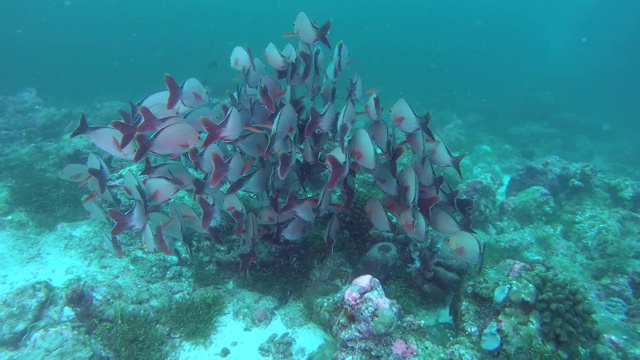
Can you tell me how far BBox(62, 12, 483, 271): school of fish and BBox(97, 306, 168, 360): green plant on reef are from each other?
1.04m

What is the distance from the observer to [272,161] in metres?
4.73

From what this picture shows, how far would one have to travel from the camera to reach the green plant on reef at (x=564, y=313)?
12.4 feet

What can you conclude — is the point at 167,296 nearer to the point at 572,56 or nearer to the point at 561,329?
the point at 561,329

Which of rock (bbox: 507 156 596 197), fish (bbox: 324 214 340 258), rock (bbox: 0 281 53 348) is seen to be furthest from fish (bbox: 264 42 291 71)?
rock (bbox: 507 156 596 197)

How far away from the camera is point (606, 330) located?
454cm

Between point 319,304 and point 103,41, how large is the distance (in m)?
62.7

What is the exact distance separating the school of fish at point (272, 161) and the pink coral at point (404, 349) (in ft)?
3.99

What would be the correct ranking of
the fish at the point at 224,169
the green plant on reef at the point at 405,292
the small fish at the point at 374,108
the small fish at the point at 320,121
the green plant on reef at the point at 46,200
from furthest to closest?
the green plant on reef at the point at 46,200
the green plant on reef at the point at 405,292
the small fish at the point at 374,108
the small fish at the point at 320,121
the fish at the point at 224,169

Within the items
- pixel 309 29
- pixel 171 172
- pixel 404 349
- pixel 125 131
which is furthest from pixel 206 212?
pixel 309 29

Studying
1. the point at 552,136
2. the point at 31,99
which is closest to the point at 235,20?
the point at 31,99

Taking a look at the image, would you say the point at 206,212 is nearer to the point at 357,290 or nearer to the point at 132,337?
the point at 132,337

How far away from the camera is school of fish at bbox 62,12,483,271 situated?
3973mm

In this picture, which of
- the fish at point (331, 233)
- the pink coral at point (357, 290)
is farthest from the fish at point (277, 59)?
the pink coral at point (357, 290)

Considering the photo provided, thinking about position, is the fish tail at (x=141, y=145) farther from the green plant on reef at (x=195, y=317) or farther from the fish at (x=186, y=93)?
the green plant on reef at (x=195, y=317)
